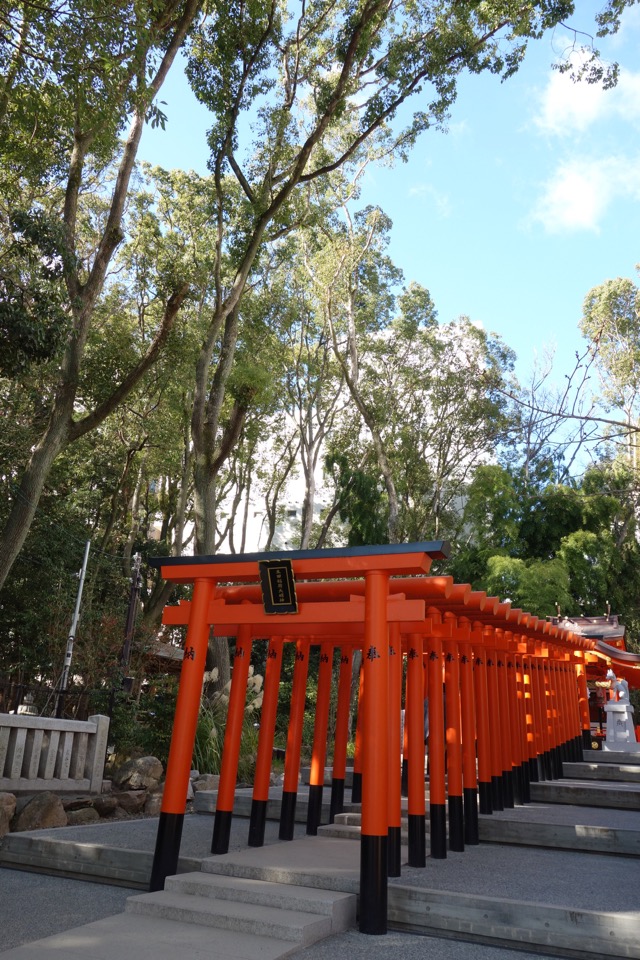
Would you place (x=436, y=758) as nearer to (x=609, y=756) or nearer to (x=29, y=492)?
(x=29, y=492)

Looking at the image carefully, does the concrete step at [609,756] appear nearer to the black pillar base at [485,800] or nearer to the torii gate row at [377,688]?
the torii gate row at [377,688]

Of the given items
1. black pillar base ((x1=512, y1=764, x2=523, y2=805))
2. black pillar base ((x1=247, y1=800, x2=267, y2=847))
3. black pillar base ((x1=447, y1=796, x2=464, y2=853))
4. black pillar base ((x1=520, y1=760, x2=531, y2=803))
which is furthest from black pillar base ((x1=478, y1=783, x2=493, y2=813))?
black pillar base ((x1=247, y1=800, x2=267, y2=847))

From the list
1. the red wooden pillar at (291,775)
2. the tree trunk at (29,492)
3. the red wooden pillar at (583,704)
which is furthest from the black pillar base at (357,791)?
the red wooden pillar at (583,704)

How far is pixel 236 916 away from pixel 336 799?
304 centimetres

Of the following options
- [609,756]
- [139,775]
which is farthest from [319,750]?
[609,756]

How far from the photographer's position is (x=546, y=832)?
18.2ft

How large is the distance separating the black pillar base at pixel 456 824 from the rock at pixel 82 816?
3466 mm

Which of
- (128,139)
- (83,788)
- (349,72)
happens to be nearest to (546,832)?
(83,788)

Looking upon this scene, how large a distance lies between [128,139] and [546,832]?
372 inches

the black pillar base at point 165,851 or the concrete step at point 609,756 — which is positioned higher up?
the concrete step at point 609,756

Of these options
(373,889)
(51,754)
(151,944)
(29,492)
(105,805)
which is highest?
(29,492)

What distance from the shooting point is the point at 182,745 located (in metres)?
4.48

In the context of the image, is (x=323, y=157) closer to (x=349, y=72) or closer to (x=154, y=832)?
(x=349, y=72)

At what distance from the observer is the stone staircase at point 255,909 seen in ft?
11.4
